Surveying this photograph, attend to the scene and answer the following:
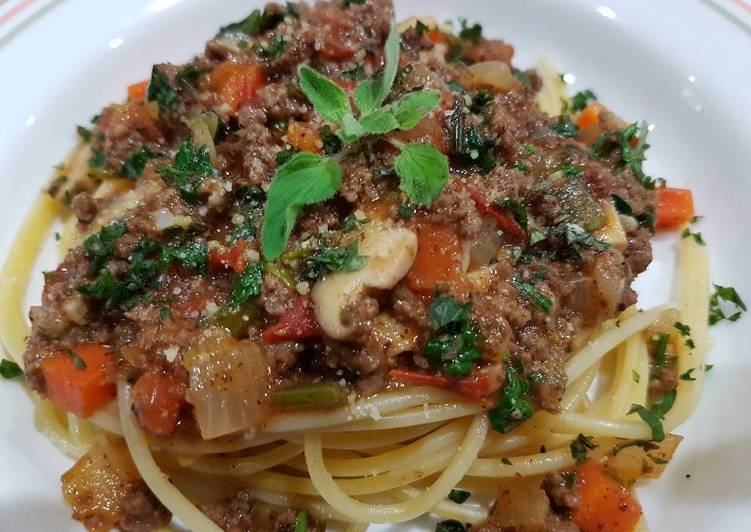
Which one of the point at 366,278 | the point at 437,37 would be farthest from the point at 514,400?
the point at 437,37

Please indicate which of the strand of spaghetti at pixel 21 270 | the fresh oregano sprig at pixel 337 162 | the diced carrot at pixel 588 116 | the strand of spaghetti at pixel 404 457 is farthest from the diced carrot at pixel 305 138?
the diced carrot at pixel 588 116

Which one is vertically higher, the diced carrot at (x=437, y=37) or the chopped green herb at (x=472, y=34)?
the diced carrot at (x=437, y=37)

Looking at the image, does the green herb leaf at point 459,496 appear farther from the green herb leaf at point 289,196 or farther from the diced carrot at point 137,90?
the diced carrot at point 137,90

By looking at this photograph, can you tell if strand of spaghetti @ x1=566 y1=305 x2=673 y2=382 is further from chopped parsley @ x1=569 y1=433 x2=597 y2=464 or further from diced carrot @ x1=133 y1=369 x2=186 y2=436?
diced carrot @ x1=133 y1=369 x2=186 y2=436

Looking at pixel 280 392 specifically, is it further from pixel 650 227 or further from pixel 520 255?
pixel 650 227

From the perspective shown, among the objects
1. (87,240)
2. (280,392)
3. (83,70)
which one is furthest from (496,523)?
(83,70)

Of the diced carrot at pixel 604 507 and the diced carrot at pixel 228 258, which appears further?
the diced carrot at pixel 604 507

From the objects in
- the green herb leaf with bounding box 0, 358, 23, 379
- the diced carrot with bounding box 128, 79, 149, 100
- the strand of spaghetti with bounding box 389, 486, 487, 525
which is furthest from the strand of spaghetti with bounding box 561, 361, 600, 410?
the diced carrot with bounding box 128, 79, 149, 100

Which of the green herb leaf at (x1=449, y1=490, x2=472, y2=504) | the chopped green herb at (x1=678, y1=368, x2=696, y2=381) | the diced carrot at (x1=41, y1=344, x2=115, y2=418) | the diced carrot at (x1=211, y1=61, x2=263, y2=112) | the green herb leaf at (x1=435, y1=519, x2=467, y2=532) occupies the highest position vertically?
the diced carrot at (x1=211, y1=61, x2=263, y2=112)
